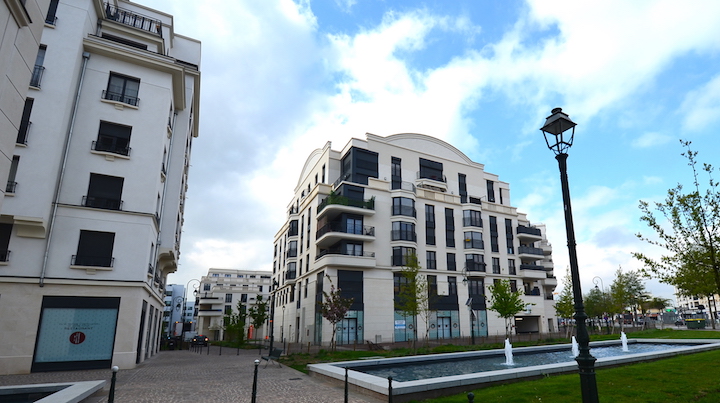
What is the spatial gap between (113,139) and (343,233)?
22.5 metres

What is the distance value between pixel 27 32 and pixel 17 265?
41.8ft

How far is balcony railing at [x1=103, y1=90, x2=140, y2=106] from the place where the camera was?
818 inches

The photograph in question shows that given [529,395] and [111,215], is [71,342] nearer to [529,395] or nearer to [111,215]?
[111,215]

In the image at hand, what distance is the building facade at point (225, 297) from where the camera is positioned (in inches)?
2889

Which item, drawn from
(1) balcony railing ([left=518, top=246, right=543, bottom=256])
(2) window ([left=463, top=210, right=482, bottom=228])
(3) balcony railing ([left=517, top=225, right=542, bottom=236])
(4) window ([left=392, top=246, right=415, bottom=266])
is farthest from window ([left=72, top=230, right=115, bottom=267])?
(3) balcony railing ([left=517, top=225, right=542, bottom=236])

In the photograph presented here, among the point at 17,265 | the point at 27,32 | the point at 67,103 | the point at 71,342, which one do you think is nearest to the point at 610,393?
the point at 27,32

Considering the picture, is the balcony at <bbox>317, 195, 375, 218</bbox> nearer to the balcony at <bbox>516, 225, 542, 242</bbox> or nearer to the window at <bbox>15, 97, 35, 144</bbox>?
the balcony at <bbox>516, 225, 542, 242</bbox>

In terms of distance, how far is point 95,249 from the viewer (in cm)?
1889

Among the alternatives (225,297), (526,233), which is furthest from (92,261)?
(225,297)

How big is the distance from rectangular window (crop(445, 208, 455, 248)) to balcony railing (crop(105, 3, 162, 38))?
3421cm

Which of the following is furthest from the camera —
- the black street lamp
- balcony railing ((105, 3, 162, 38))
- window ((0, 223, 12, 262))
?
balcony railing ((105, 3, 162, 38))

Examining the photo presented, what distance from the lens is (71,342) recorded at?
1753 cm

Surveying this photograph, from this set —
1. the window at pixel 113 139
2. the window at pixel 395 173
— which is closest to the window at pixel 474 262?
the window at pixel 395 173

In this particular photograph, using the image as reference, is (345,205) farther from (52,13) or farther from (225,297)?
(225,297)
